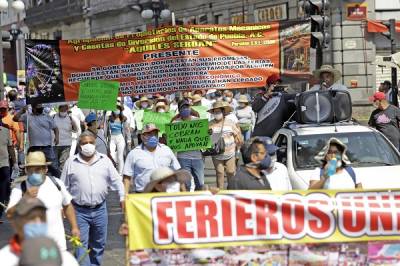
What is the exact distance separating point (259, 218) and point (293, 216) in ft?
0.92

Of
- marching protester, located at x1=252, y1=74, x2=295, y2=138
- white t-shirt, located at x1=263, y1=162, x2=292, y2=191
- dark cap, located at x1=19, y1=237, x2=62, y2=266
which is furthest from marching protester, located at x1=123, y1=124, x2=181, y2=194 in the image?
dark cap, located at x1=19, y1=237, x2=62, y2=266

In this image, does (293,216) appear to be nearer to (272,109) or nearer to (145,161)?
(145,161)

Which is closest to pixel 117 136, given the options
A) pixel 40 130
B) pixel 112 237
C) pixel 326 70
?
pixel 40 130

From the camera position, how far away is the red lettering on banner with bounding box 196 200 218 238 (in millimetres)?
8422

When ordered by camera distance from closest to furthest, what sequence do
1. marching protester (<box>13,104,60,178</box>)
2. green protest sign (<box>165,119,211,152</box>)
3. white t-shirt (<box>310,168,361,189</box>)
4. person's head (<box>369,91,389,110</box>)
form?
1. white t-shirt (<box>310,168,361,189</box>)
2. green protest sign (<box>165,119,211,152</box>)
3. person's head (<box>369,91,389,110</box>)
4. marching protester (<box>13,104,60,178</box>)

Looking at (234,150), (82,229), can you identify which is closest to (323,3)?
(234,150)

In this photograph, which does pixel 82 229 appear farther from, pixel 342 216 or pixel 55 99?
pixel 55 99

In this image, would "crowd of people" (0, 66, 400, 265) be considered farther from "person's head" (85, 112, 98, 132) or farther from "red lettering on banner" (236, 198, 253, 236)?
"red lettering on banner" (236, 198, 253, 236)

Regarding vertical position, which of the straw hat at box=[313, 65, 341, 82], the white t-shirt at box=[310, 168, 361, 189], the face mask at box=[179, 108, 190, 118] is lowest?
the white t-shirt at box=[310, 168, 361, 189]

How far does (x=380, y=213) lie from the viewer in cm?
867

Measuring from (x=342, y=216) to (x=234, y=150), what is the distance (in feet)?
22.8

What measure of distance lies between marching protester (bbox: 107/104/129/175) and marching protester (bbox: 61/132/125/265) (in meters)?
8.68

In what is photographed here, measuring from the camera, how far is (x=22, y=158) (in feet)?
65.8

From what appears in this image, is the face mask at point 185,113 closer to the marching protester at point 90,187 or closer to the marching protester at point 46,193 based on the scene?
the marching protester at point 90,187
